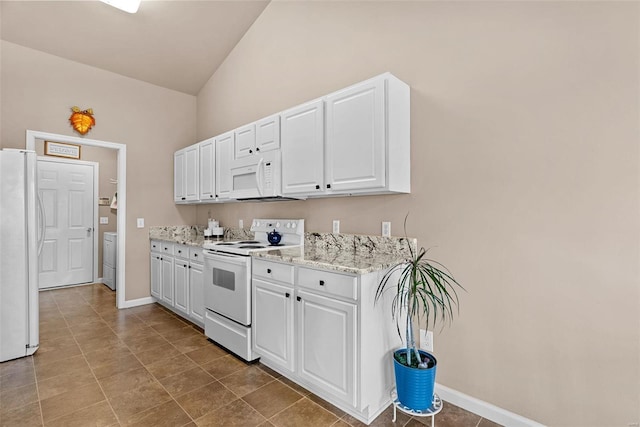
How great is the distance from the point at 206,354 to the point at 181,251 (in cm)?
129

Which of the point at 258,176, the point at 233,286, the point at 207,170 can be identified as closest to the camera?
the point at 233,286

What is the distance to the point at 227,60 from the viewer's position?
411 centimetres

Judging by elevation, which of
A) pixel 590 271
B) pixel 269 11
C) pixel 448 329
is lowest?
pixel 448 329

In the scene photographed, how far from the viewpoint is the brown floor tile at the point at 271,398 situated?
1977mm

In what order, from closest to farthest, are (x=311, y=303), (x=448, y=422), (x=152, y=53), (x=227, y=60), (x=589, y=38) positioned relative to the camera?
(x=589, y=38), (x=448, y=422), (x=311, y=303), (x=152, y=53), (x=227, y=60)

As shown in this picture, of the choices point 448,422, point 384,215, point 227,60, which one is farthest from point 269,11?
point 448,422

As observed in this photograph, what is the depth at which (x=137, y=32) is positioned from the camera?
11.4 ft

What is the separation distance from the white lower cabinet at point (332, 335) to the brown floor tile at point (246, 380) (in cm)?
14

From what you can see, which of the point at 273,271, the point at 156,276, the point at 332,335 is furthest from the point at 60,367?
the point at 332,335

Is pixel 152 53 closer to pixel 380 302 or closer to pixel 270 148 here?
pixel 270 148

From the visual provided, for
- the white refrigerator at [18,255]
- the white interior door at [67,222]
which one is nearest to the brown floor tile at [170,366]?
the white refrigerator at [18,255]

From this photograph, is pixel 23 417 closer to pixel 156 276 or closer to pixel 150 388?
pixel 150 388

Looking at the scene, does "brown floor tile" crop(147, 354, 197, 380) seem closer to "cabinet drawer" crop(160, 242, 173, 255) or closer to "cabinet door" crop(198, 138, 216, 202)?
"cabinet drawer" crop(160, 242, 173, 255)

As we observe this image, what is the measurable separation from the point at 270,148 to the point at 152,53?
228 cm
